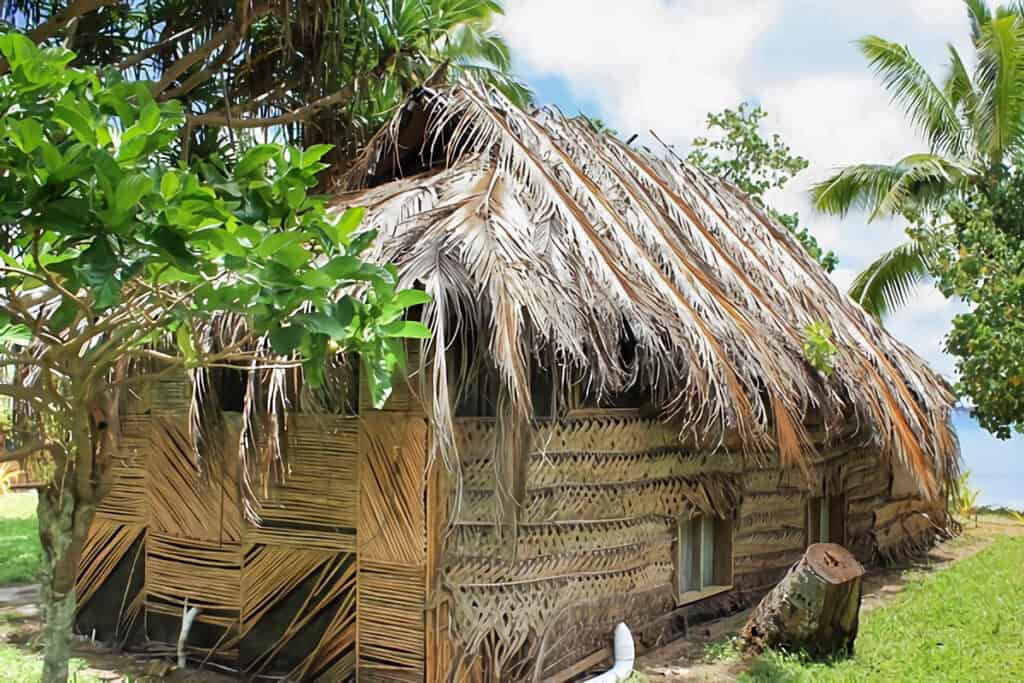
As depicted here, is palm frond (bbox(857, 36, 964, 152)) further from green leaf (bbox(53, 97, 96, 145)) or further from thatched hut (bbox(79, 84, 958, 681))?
green leaf (bbox(53, 97, 96, 145))

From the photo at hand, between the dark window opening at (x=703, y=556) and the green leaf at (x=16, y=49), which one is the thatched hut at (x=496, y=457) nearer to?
the dark window opening at (x=703, y=556)

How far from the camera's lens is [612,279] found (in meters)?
5.78

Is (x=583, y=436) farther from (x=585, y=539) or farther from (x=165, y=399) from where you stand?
(x=165, y=399)

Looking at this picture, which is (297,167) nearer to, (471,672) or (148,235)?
(148,235)

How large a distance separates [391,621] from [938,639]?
4.01 m

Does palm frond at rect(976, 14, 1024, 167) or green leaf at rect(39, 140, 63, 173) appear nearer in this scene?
green leaf at rect(39, 140, 63, 173)

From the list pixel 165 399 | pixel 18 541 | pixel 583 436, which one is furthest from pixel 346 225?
pixel 18 541

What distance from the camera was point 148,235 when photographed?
208 cm

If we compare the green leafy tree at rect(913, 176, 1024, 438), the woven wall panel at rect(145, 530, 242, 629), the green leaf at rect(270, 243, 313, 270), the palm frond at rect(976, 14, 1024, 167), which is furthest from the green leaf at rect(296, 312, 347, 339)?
the palm frond at rect(976, 14, 1024, 167)

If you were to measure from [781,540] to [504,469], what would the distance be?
420cm

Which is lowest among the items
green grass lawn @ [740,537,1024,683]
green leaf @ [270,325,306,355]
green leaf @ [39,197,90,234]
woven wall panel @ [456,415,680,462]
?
green grass lawn @ [740,537,1024,683]

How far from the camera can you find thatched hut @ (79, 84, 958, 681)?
505cm

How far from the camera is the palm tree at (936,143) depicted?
42.2 ft

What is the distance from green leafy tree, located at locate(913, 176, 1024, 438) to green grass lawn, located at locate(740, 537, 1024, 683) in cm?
349
